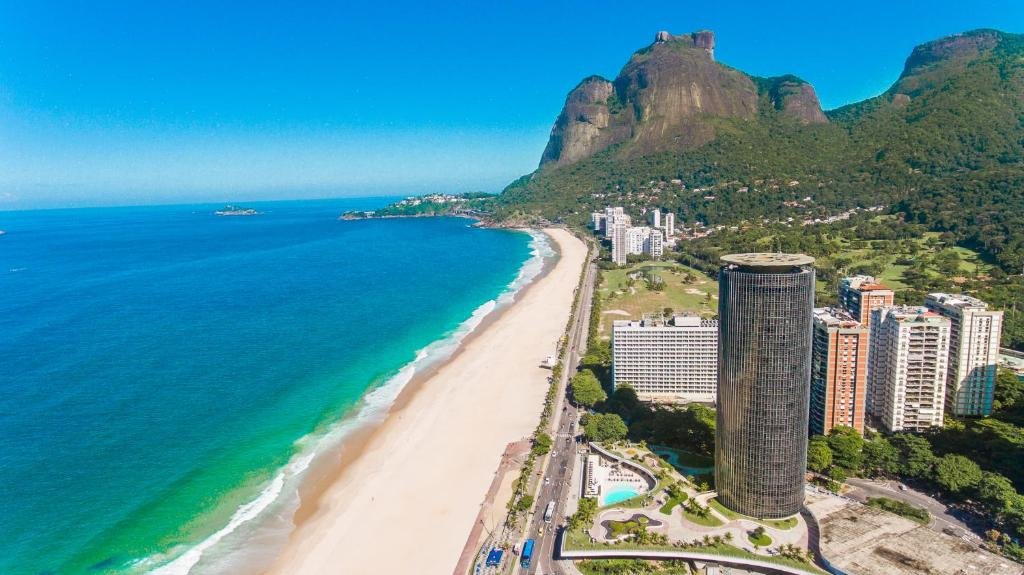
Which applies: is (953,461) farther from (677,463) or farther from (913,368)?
(677,463)

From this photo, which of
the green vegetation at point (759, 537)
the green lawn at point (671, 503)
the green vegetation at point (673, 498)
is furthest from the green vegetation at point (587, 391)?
the green vegetation at point (759, 537)

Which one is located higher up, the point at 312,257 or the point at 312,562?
the point at 312,257

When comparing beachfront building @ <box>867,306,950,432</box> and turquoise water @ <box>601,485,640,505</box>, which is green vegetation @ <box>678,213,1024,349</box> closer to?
beachfront building @ <box>867,306,950,432</box>

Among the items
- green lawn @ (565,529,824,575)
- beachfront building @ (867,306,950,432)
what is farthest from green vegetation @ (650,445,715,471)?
beachfront building @ (867,306,950,432)

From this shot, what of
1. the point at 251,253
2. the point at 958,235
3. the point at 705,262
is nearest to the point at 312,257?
the point at 251,253

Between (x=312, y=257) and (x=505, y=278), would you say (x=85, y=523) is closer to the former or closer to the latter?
(x=505, y=278)

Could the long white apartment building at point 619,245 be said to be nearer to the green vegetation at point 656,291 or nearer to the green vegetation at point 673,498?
the green vegetation at point 656,291

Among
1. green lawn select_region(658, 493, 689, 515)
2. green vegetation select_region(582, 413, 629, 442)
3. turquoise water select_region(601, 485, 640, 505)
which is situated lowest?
turquoise water select_region(601, 485, 640, 505)
